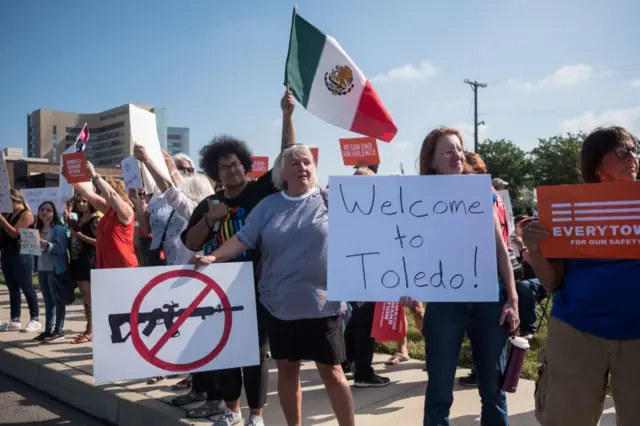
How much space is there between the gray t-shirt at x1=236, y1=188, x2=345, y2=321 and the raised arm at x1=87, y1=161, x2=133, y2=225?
2481mm

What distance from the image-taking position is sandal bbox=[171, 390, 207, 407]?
3980 mm

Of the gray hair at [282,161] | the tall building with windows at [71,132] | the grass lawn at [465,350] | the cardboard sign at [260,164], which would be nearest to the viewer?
the gray hair at [282,161]

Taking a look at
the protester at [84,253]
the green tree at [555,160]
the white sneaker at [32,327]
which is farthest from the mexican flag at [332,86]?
the green tree at [555,160]

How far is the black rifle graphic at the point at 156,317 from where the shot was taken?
2.85 m

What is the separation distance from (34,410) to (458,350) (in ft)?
11.8

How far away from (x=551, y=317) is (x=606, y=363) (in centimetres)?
28

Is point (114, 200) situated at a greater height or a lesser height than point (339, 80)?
lesser

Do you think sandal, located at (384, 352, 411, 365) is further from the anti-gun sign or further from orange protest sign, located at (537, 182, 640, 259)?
orange protest sign, located at (537, 182, 640, 259)

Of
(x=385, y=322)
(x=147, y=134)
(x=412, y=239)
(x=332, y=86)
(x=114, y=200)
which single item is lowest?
(x=385, y=322)

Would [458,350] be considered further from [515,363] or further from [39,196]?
[39,196]

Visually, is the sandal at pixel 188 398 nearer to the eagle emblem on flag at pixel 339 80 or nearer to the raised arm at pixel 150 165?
the raised arm at pixel 150 165

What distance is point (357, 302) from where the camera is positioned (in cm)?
331

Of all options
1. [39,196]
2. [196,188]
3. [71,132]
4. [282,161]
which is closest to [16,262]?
[39,196]

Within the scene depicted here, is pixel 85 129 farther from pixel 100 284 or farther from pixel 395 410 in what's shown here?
pixel 395 410
